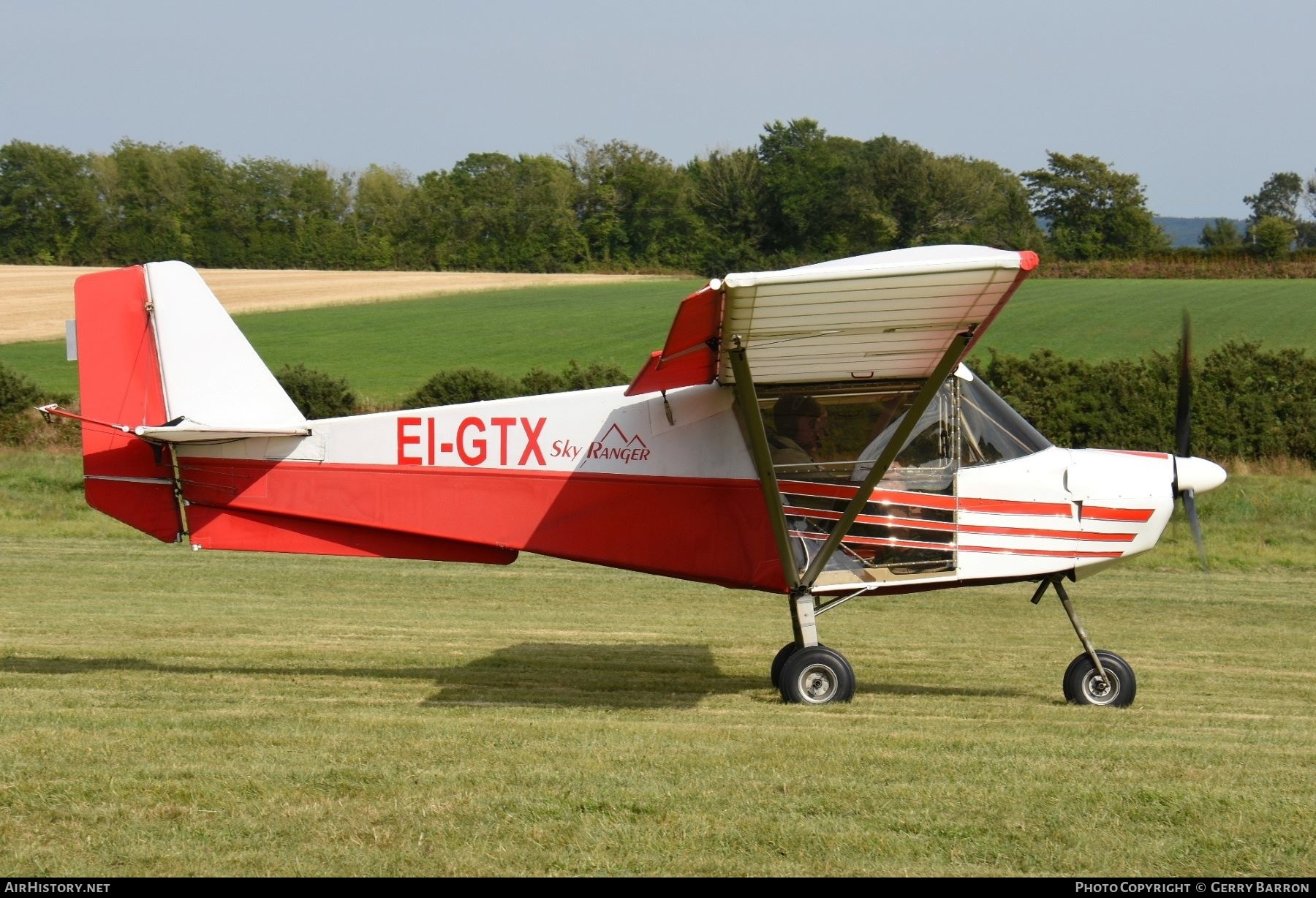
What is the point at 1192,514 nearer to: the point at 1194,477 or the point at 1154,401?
the point at 1194,477

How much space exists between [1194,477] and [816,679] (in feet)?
9.18

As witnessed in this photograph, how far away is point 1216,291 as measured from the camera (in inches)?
1935

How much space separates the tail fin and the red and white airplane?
0.05ft

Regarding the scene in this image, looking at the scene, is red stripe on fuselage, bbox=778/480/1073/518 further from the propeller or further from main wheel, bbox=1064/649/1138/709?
main wheel, bbox=1064/649/1138/709

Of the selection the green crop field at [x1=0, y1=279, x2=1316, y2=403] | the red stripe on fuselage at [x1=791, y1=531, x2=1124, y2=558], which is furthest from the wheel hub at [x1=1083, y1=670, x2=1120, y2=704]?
the green crop field at [x1=0, y1=279, x2=1316, y2=403]

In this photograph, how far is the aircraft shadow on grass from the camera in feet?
27.7

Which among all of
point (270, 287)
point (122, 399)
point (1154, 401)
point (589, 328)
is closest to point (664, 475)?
point (122, 399)

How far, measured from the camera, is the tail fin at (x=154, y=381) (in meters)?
8.52

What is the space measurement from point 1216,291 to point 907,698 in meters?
46.1

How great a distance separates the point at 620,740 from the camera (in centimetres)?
667

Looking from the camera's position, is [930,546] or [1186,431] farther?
[1186,431]

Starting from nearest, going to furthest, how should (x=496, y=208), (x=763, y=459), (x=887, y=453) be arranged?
→ 1. (x=887, y=453)
2. (x=763, y=459)
3. (x=496, y=208)

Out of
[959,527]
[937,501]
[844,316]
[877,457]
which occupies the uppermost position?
[844,316]

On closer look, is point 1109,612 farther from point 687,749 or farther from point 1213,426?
point 1213,426
